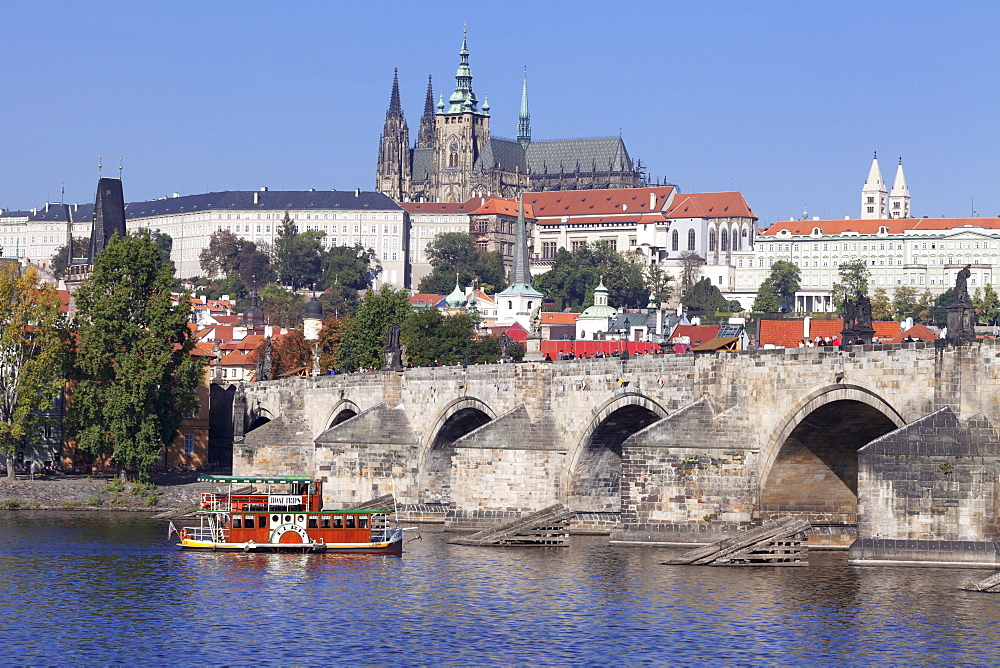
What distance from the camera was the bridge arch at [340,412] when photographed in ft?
252

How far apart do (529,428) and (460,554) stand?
23.4 feet

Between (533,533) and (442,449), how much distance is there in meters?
12.3

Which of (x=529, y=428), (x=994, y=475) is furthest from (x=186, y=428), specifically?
(x=994, y=475)

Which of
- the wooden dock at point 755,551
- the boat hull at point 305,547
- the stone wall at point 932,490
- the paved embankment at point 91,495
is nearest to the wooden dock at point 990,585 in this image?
the stone wall at point 932,490

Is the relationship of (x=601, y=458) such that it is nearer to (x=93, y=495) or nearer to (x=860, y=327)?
(x=860, y=327)

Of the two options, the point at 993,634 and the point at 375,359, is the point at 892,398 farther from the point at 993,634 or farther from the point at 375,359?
the point at 375,359

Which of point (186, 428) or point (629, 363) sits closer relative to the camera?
point (629, 363)

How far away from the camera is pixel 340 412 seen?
78188 mm

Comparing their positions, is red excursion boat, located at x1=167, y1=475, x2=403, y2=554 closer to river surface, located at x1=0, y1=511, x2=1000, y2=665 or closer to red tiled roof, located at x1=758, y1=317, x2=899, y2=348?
river surface, located at x1=0, y1=511, x2=1000, y2=665

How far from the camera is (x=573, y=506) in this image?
58.6 meters

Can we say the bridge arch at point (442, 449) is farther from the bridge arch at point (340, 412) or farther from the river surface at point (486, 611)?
the river surface at point (486, 611)

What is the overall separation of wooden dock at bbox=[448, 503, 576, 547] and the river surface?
1.22m

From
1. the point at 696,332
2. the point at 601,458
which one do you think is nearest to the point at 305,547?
the point at 601,458

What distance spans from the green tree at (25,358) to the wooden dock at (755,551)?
37061mm
